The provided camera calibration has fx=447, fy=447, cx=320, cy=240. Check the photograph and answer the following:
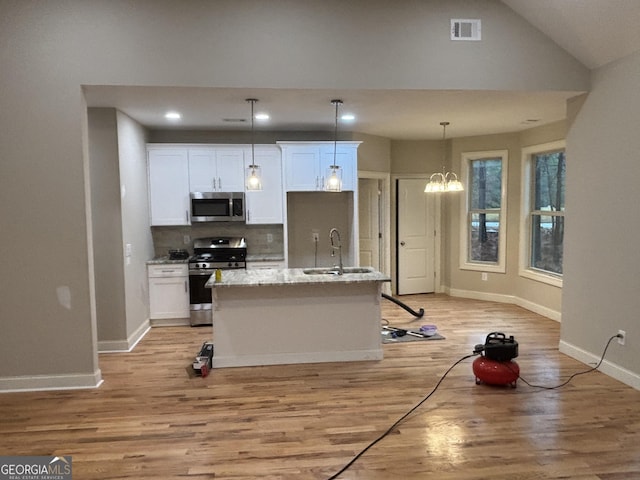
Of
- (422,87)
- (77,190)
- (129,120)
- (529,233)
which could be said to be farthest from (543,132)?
(77,190)

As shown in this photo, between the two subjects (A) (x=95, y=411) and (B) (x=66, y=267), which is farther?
(B) (x=66, y=267)

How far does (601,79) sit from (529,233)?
288 centimetres

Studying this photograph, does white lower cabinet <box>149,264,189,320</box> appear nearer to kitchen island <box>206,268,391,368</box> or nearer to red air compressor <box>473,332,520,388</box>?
kitchen island <box>206,268,391,368</box>

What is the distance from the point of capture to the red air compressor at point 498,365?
142 inches

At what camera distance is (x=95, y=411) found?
3.38m

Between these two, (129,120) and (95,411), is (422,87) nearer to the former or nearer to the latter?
(129,120)

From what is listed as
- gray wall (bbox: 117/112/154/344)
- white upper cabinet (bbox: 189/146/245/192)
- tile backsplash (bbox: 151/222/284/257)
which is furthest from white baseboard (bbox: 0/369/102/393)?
white upper cabinet (bbox: 189/146/245/192)

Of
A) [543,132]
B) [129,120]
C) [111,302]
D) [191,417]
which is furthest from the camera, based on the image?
[543,132]

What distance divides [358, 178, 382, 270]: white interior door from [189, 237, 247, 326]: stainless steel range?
7.14 ft

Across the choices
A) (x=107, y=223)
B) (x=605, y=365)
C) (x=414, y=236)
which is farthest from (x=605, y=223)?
(x=107, y=223)

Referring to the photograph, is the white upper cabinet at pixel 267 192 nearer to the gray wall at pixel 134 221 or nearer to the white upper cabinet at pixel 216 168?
the white upper cabinet at pixel 216 168

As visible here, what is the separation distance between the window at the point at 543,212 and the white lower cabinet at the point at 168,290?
189 inches

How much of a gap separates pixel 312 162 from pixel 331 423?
12.0 feet

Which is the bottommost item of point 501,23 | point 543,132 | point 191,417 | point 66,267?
point 191,417
